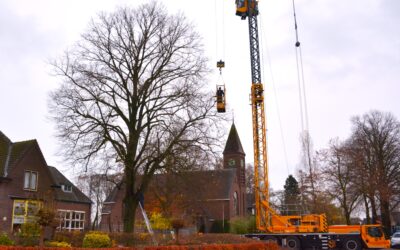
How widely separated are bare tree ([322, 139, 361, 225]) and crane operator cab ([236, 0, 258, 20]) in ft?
58.6

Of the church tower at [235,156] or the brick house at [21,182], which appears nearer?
the brick house at [21,182]

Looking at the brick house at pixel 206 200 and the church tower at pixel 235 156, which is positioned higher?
the church tower at pixel 235 156

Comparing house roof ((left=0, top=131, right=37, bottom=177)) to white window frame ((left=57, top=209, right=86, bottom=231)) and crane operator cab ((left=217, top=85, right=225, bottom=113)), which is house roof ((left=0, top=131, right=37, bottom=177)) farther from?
crane operator cab ((left=217, top=85, right=225, bottom=113))

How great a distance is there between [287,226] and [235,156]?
134 ft

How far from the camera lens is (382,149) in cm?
5141

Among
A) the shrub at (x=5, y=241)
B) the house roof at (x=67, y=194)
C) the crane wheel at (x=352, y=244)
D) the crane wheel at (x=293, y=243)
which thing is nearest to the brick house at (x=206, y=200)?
the house roof at (x=67, y=194)

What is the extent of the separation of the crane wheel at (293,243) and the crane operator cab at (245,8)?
2118cm

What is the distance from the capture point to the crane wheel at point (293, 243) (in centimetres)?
3341

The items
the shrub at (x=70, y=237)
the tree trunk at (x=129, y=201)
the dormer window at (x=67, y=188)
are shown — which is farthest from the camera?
the dormer window at (x=67, y=188)

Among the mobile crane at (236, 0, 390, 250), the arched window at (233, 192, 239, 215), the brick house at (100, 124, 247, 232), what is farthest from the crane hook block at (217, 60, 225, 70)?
the arched window at (233, 192, 239, 215)

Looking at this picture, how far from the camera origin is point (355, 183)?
150 feet

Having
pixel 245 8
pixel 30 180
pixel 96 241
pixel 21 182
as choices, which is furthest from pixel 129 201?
pixel 245 8

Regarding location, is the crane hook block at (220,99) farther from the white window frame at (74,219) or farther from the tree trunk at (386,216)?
the tree trunk at (386,216)

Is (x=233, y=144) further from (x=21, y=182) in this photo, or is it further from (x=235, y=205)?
(x=21, y=182)
